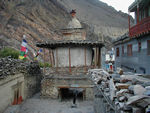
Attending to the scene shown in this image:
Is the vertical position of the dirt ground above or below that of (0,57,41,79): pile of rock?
below

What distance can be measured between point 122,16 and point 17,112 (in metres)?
119

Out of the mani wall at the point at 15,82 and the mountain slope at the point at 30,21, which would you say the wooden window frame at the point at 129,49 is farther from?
the mountain slope at the point at 30,21

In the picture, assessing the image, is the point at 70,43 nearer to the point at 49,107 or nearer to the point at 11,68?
the point at 11,68

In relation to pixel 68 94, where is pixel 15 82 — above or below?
above

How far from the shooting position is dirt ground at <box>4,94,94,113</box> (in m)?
12.2

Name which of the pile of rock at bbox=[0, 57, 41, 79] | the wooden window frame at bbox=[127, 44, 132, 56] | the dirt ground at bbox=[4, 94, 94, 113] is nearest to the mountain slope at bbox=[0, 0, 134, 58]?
the pile of rock at bbox=[0, 57, 41, 79]

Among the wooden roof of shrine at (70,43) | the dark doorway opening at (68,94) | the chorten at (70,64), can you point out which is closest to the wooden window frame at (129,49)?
the chorten at (70,64)

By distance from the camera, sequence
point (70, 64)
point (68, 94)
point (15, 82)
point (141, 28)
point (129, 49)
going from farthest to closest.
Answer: point (68, 94), point (129, 49), point (70, 64), point (15, 82), point (141, 28)

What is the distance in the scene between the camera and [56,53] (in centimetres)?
1555

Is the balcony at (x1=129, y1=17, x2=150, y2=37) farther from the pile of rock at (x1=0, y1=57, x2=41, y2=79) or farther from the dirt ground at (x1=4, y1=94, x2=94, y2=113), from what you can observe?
the pile of rock at (x1=0, y1=57, x2=41, y2=79)

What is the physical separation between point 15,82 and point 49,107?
3.25 metres

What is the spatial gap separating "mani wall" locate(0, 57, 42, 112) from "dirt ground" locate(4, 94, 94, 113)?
25.2 inches

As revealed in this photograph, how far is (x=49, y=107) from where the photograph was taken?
12.9 m

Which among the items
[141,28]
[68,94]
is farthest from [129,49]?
[68,94]
